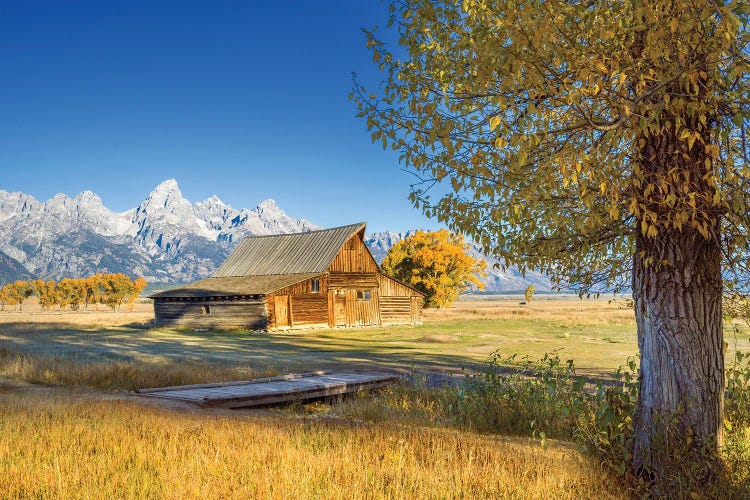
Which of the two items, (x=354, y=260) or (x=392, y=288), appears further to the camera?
(x=392, y=288)

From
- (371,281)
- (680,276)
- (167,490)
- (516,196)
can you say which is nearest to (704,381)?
(680,276)

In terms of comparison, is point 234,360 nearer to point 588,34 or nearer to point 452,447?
point 452,447

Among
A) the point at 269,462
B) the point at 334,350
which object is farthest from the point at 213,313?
the point at 269,462

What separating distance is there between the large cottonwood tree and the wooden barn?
37.3 m

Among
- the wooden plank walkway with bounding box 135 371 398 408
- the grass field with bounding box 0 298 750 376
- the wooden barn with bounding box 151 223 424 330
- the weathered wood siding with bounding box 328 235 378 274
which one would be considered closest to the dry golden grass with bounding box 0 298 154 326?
the wooden barn with bounding box 151 223 424 330

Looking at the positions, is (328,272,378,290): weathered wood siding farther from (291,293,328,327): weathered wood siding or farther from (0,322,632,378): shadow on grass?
(0,322,632,378): shadow on grass

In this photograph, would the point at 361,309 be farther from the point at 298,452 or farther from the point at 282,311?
the point at 298,452

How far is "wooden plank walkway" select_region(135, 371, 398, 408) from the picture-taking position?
1249 centimetres

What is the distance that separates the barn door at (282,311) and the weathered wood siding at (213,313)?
95 centimetres

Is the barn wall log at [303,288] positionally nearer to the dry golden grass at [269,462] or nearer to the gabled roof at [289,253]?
the gabled roof at [289,253]

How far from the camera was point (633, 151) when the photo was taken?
6.72 meters

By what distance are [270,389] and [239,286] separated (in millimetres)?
35004

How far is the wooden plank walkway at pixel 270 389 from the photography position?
12.5m

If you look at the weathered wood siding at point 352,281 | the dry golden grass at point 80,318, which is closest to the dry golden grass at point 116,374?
the weathered wood siding at point 352,281
